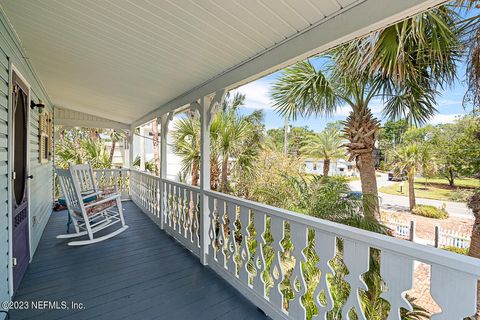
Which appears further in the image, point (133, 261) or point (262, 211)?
point (133, 261)

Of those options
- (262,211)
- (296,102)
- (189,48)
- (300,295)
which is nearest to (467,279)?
(300,295)

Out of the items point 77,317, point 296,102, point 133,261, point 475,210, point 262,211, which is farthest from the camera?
point 296,102

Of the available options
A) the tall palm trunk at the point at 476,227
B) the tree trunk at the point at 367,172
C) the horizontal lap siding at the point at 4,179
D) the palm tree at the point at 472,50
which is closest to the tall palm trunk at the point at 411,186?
the tree trunk at the point at 367,172

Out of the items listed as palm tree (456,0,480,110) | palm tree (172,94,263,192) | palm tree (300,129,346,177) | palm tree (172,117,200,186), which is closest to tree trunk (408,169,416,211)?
palm tree (300,129,346,177)

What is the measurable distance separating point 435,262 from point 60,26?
10.4 feet

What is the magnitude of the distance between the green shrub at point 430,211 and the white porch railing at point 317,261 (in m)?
6.79

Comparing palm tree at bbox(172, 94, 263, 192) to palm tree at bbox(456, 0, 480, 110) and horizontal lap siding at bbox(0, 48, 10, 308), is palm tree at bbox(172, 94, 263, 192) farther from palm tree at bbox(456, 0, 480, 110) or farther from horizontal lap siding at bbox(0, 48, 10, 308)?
palm tree at bbox(456, 0, 480, 110)

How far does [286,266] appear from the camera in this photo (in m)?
3.24

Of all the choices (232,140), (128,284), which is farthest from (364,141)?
(128,284)

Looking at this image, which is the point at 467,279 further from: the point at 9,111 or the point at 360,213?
the point at 9,111

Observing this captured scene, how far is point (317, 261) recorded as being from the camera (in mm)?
2039

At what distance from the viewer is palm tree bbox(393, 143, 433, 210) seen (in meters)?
6.59

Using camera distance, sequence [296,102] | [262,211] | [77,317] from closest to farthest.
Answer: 1. [77,317]
2. [262,211]
3. [296,102]

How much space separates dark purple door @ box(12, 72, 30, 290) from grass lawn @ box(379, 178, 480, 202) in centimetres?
594
